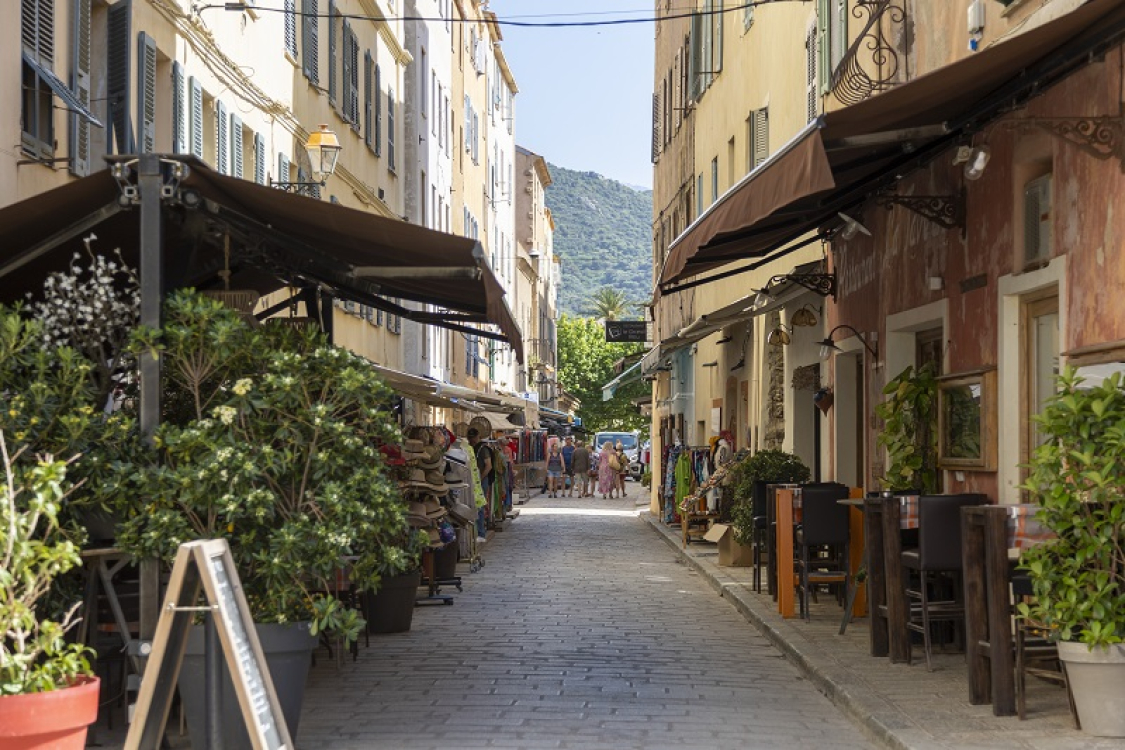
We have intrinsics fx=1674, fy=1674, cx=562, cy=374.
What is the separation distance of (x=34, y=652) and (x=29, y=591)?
32 centimetres

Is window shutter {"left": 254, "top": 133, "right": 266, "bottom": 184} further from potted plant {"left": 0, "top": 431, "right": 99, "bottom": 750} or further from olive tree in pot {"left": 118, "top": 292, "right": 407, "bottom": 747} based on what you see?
potted plant {"left": 0, "top": 431, "right": 99, "bottom": 750}

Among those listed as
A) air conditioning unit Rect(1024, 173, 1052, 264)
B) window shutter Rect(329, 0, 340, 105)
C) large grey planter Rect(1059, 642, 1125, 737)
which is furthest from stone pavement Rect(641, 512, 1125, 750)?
window shutter Rect(329, 0, 340, 105)

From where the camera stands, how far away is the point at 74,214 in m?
9.25

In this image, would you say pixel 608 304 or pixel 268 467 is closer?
pixel 268 467

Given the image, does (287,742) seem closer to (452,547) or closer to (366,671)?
(366,671)

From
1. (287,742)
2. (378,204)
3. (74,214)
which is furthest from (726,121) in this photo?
(287,742)

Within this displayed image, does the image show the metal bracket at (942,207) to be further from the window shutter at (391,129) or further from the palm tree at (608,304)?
the palm tree at (608,304)

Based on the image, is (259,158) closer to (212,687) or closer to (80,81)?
(80,81)

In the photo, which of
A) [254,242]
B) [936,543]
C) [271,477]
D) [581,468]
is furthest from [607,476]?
[271,477]

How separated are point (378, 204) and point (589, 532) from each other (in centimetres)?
724

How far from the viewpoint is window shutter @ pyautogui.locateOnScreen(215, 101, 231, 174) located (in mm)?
18406

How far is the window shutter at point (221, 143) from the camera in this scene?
18406mm

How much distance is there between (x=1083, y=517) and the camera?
841cm

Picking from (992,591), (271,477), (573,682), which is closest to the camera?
(271,477)
